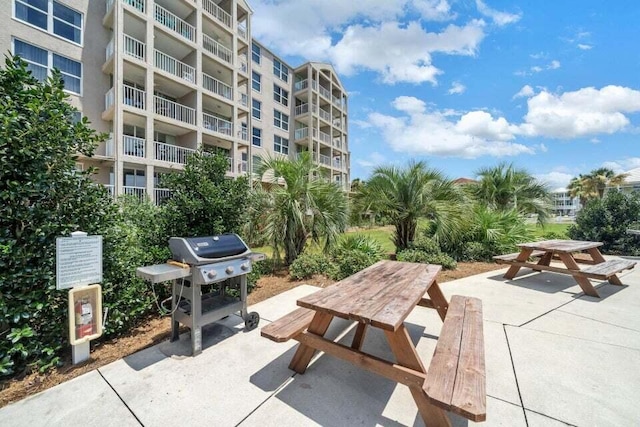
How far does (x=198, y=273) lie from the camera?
285cm

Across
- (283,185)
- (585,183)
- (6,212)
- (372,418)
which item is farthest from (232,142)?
(585,183)

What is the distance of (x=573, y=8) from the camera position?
6.70 m

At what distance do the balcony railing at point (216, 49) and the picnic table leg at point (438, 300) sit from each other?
19.2 meters

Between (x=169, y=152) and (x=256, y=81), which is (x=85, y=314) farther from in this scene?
(x=256, y=81)

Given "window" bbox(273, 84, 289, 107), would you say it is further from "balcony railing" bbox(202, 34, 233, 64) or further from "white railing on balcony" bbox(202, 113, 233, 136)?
"white railing on balcony" bbox(202, 113, 233, 136)

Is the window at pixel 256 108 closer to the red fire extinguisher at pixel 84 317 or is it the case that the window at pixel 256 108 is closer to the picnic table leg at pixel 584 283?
the red fire extinguisher at pixel 84 317

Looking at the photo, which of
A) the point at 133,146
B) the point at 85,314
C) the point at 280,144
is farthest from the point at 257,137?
the point at 85,314

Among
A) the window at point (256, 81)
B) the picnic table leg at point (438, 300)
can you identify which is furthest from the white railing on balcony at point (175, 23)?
the picnic table leg at point (438, 300)

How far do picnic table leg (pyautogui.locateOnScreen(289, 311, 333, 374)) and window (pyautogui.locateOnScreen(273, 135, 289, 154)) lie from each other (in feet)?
76.5

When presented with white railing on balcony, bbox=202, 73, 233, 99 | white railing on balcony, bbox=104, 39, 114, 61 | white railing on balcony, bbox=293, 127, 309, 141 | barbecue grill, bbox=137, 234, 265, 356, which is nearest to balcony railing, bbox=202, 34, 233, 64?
white railing on balcony, bbox=202, 73, 233, 99

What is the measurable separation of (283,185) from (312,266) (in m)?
2.12

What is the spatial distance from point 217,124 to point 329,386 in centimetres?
1802

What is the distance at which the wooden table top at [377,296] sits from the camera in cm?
195

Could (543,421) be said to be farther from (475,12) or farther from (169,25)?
(169,25)
